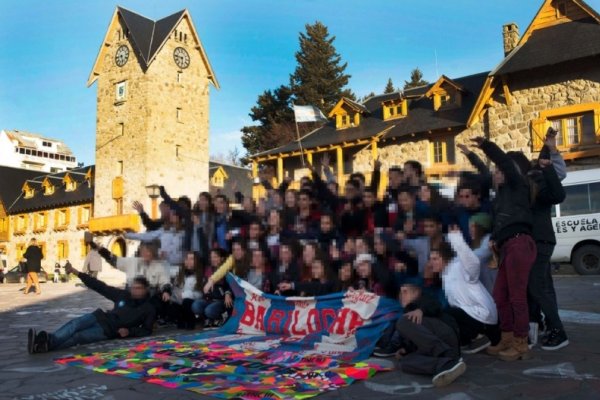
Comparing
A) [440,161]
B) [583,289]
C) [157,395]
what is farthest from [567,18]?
[157,395]

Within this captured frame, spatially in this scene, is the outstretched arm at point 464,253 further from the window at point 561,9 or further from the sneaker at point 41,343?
the window at point 561,9

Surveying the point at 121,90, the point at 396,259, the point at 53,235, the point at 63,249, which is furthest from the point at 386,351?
the point at 53,235

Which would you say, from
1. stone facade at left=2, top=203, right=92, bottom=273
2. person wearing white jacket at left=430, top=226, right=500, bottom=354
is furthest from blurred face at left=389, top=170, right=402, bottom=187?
stone facade at left=2, top=203, right=92, bottom=273

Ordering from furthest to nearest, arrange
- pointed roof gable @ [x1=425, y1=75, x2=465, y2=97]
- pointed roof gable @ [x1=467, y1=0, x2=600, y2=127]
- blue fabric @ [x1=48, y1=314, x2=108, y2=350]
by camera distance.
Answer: pointed roof gable @ [x1=425, y1=75, x2=465, y2=97], pointed roof gable @ [x1=467, y1=0, x2=600, y2=127], blue fabric @ [x1=48, y1=314, x2=108, y2=350]

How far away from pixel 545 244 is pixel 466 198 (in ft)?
3.05

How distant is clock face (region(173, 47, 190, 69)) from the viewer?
43000 millimetres

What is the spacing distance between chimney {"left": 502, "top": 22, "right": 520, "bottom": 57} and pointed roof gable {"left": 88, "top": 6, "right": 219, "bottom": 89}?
83.0ft

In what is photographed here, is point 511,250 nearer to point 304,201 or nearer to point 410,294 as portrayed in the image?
point 410,294

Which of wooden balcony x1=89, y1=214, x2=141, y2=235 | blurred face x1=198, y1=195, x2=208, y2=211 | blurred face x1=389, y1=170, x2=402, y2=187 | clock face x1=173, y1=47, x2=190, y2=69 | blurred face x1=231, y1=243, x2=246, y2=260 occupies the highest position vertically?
clock face x1=173, y1=47, x2=190, y2=69

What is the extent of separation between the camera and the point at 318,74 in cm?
4994

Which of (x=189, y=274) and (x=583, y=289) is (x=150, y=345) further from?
(x=583, y=289)

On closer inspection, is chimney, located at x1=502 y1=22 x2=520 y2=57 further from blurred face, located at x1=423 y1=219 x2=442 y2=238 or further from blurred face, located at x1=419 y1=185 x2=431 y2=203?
blurred face, located at x1=423 y1=219 x2=442 y2=238

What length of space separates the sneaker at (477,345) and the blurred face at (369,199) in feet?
6.90

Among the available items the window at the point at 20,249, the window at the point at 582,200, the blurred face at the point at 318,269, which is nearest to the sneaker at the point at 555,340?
the blurred face at the point at 318,269
